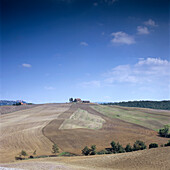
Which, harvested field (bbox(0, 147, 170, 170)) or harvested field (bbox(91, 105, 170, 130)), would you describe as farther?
harvested field (bbox(91, 105, 170, 130))

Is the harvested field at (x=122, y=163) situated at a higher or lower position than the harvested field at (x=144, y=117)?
higher

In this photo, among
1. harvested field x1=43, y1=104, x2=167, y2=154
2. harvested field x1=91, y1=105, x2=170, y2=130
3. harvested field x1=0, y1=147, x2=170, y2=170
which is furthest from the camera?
harvested field x1=91, y1=105, x2=170, y2=130

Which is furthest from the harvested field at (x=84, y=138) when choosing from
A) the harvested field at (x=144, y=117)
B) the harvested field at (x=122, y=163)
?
the harvested field at (x=144, y=117)

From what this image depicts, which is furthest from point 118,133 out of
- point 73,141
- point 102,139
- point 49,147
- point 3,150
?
point 3,150

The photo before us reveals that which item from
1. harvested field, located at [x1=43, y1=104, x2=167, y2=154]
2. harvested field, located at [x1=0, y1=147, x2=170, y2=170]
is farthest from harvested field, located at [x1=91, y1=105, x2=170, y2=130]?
harvested field, located at [x1=0, y1=147, x2=170, y2=170]

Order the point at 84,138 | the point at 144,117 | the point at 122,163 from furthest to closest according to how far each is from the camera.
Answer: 1. the point at 144,117
2. the point at 84,138
3. the point at 122,163

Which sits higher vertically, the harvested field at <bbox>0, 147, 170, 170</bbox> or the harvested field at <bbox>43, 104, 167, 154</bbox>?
the harvested field at <bbox>0, 147, 170, 170</bbox>

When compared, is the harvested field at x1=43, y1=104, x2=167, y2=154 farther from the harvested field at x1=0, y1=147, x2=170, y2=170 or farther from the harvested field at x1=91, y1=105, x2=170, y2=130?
the harvested field at x1=91, y1=105, x2=170, y2=130

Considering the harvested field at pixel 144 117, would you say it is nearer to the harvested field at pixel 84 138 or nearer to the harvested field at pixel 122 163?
the harvested field at pixel 84 138

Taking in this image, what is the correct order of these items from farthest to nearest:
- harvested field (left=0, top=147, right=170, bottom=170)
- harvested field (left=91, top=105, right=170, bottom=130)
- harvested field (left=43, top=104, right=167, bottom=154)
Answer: harvested field (left=91, top=105, right=170, bottom=130)
harvested field (left=43, top=104, right=167, bottom=154)
harvested field (left=0, top=147, right=170, bottom=170)

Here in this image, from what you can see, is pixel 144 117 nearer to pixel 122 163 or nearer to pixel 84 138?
pixel 84 138

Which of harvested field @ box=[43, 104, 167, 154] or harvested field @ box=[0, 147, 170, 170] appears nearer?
harvested field @ box=[0, 147, 170, 170]

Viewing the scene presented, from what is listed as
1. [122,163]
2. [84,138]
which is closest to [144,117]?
[84,138]

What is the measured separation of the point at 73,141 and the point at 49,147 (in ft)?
25.3
